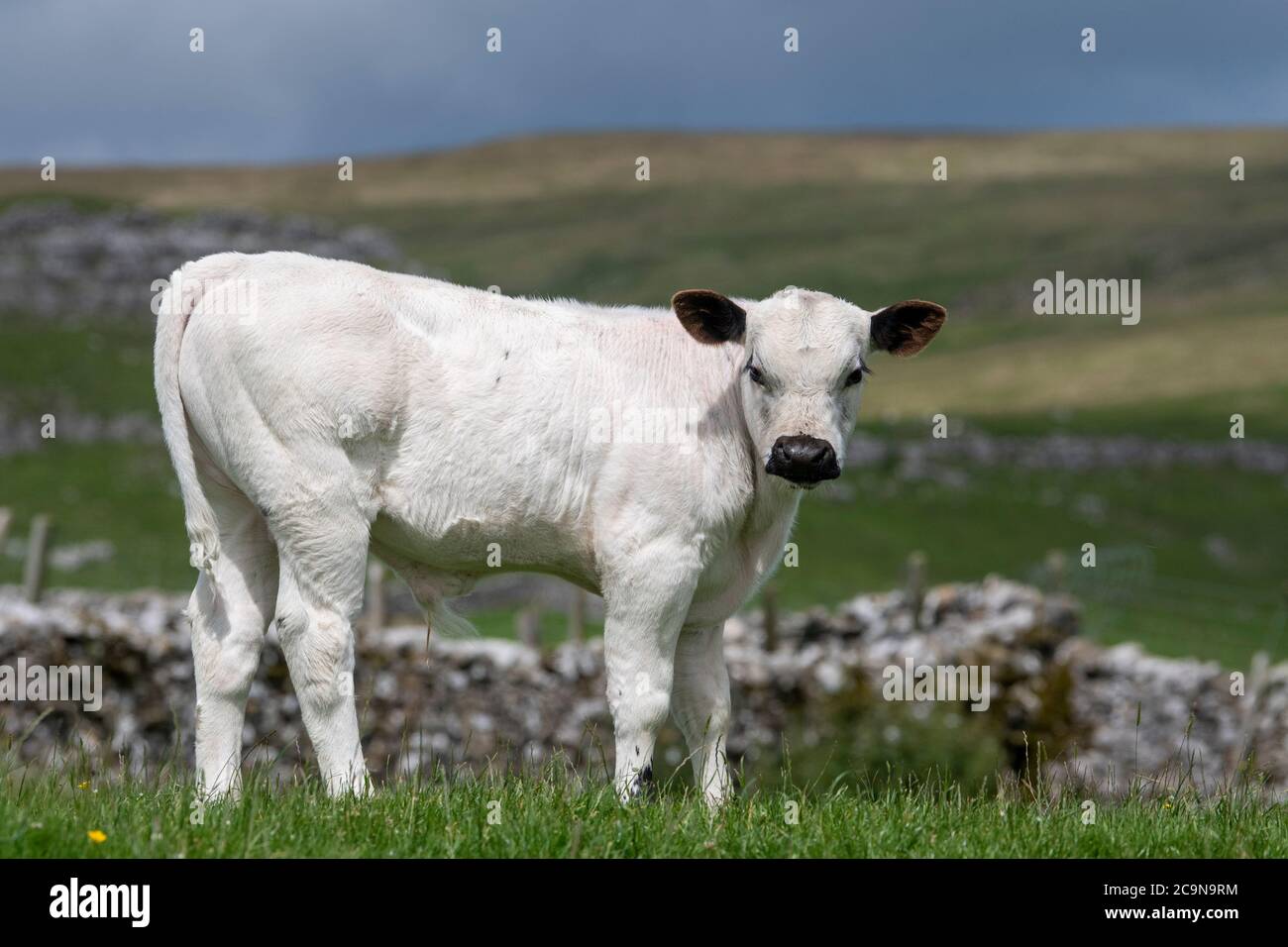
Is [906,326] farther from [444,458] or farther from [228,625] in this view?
[228,625]

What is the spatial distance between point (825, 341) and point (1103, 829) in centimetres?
270

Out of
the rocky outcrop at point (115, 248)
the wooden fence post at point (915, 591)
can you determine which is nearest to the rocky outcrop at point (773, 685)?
the wooden fence post at point (915, 591)

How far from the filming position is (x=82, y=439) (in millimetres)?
42031

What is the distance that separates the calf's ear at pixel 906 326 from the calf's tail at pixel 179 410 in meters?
3.51

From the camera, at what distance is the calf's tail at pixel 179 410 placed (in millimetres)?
7434

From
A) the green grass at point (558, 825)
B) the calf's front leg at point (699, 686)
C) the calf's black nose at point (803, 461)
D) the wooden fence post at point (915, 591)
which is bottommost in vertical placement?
the green grass at point (558, 825)

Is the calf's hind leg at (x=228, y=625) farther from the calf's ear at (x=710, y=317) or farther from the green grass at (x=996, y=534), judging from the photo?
the green grass at (x=996, y=534)

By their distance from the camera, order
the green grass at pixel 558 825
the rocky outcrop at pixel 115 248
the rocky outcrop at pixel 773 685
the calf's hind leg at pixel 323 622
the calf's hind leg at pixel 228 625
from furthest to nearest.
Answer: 1. the rocky outcrop at pixel 115 248
2. the rocky outcrop at pixel 773 685
3. the calf's hind leg at pixel 228 625
4. the calf's hind leg at pixel 323 622
5. the green grass at pixel 558 825

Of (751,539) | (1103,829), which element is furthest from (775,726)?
(1103,829)

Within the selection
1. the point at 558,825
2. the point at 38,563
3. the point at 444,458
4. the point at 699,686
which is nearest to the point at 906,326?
the point at 699,686

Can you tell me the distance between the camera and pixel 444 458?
7.35 m

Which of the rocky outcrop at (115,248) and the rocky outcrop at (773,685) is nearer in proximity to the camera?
the rocky outcrop at (773,685)

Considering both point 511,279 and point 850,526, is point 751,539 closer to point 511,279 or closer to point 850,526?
point 850,526

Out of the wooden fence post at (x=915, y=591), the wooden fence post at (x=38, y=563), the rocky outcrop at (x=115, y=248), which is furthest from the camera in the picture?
the rocky outcrop at (x=115, y=248)
